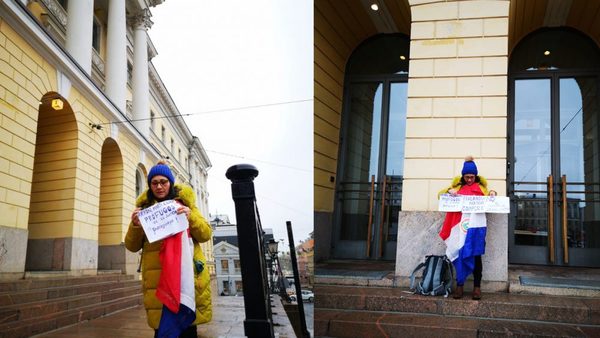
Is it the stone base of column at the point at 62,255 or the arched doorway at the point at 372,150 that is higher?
the arched doorway at the point at 372,150

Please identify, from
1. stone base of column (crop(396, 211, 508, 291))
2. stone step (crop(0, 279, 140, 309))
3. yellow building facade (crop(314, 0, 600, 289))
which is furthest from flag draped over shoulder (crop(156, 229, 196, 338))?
yellow building facade (crop(314, 0, 600, 289))

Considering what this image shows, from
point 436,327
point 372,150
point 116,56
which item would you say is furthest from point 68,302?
point 372,150

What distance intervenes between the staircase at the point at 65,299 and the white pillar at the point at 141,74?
0.61 meters

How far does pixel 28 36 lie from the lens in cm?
157

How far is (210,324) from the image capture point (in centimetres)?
184

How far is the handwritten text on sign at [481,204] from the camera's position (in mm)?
3744

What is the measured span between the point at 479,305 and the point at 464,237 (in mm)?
550

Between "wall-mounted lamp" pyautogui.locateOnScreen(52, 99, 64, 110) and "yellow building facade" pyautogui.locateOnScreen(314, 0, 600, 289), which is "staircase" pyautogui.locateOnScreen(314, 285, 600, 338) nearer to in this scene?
"yellow building facade" pyautogui.locateOnScreen(314, 0, 600, 289)

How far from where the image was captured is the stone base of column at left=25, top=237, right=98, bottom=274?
1.56 m

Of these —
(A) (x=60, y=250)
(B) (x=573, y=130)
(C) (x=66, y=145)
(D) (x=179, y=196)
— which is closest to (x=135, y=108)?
(C) (x=66, y=145)

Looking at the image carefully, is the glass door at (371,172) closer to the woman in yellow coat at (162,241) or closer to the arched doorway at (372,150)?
the arched doorway at (372,150)

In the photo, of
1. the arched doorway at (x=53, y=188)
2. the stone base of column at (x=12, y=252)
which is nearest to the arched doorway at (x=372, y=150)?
the arched doorway at (x=53, y=188)

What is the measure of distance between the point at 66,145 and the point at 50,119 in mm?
114

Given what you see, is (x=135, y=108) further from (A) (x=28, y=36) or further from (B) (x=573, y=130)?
(B) (x=573, y=130)
